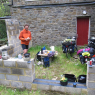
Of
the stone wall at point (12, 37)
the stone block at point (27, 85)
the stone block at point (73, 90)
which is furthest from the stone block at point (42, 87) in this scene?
the stone wall at point (12, 37)

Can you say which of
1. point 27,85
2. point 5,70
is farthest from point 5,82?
point 27,85

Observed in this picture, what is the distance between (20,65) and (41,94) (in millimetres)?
1055

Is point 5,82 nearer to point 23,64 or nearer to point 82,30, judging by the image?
point 23,64

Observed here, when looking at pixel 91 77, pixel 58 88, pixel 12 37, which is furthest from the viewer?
pixel 12 37

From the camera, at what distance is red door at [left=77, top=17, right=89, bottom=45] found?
8.21m

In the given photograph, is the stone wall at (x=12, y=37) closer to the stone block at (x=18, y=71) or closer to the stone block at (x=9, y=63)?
the stone block at (x=9, y=63)

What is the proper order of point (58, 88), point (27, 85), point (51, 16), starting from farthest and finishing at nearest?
point (51, 16), point (27, 85), point (58, 88)

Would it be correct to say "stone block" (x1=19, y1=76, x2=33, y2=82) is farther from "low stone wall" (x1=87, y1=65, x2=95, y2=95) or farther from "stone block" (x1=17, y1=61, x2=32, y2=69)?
"low stone wall" (x1=87, y1=65, x2=95, y2=95)

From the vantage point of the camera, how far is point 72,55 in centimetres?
683

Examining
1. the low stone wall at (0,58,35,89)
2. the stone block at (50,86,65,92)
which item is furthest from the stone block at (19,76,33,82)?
the stone block at (50,86,65,92)

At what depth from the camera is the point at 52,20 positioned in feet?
27.3

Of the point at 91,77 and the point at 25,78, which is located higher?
the point at 91,77

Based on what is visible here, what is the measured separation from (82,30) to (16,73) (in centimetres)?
634

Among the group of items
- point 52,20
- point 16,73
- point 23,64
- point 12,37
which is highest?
point 52,20
